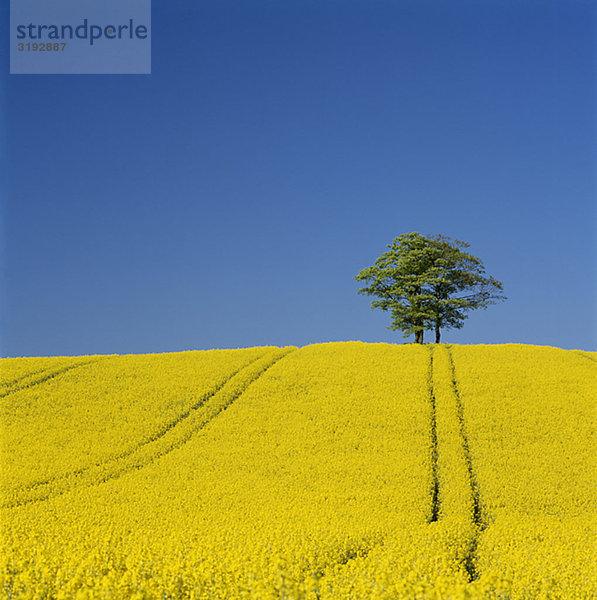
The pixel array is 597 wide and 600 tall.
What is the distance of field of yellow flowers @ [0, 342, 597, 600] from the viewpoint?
1249 cm

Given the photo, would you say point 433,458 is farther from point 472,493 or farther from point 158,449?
point 158,449

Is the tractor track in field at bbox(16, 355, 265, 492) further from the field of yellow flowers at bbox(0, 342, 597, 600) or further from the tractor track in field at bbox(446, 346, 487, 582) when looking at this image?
the tractor track in field at bbox(446, 346, 487, 582)

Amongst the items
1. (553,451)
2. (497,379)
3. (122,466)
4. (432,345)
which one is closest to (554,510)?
(553,451)

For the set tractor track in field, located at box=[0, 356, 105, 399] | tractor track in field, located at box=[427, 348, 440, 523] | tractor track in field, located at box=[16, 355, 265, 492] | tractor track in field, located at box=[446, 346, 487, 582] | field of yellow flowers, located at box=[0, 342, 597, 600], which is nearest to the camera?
field of yellow flowers, located at box=[0, 342, 597, 600]

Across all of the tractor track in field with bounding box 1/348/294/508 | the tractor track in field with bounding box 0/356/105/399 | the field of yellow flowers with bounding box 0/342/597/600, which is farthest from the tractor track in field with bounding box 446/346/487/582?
the tractor track in field with bounding box 0/356/105/399

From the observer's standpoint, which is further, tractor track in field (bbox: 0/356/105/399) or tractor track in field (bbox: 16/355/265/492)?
tractor track in field (bbox: 0/356/105/399)

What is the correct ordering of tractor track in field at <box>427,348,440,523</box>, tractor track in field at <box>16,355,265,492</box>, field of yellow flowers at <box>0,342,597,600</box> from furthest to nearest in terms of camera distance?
tractor track in field at <box>16,355,265,492</box>
tractor track in field at <box>427,348,440,523</box>
field of yellow flowers at <box>0,342,597,600</box>

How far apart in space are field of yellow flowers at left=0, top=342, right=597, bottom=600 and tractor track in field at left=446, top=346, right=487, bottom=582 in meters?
0.08

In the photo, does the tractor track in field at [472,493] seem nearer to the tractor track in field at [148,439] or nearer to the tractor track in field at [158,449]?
the tractor track in field at [158,449]

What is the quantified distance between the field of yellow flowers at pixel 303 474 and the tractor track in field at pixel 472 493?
83 mm

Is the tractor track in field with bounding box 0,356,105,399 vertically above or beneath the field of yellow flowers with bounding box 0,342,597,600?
above

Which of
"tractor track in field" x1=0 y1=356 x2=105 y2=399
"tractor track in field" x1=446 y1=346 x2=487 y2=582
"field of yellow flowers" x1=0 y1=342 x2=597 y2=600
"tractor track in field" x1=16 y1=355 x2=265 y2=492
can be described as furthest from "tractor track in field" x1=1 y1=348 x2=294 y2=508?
"tractor track in field" x1=446 y1=346 x2=487 y2=582

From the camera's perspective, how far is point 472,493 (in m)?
22.6

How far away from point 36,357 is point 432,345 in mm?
29583
